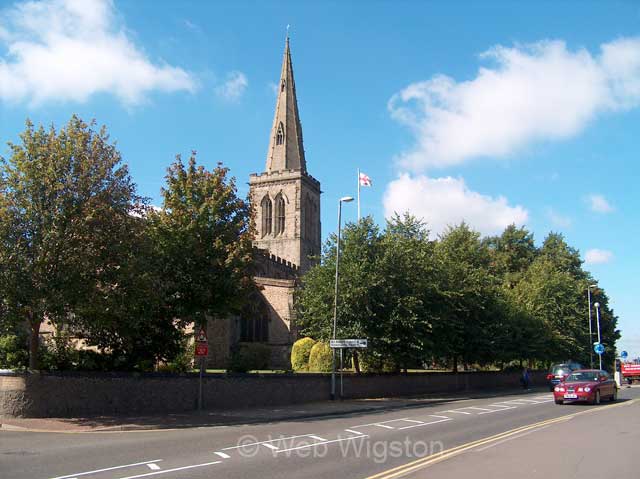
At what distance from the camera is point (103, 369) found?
67.7 feet

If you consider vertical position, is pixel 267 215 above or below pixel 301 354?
above

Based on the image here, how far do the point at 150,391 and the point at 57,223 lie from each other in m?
6.88

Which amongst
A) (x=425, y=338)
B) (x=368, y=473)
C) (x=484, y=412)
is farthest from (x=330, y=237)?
(x=368, y=473)

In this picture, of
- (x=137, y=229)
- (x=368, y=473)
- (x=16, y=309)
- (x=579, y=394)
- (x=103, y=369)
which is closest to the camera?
(x=368, y=473)

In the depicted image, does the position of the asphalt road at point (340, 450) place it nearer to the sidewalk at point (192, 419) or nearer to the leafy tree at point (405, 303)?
the sidewalk at point (192, 419)

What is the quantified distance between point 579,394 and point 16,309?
841 inches

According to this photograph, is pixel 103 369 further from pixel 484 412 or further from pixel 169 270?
pixel 484 412

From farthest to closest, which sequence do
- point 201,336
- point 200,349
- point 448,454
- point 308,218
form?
point 308,218, point 201,336, point 200,349, point 448,454

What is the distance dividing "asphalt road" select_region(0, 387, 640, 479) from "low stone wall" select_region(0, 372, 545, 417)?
2.87m

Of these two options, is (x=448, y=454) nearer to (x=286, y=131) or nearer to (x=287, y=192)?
(x=287, y=192)

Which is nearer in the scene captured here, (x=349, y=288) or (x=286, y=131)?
(x=349, y=288)

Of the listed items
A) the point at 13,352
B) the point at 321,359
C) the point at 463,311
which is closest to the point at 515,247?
the point at 463,311

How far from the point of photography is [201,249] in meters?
22.0

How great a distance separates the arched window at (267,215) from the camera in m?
86.9
